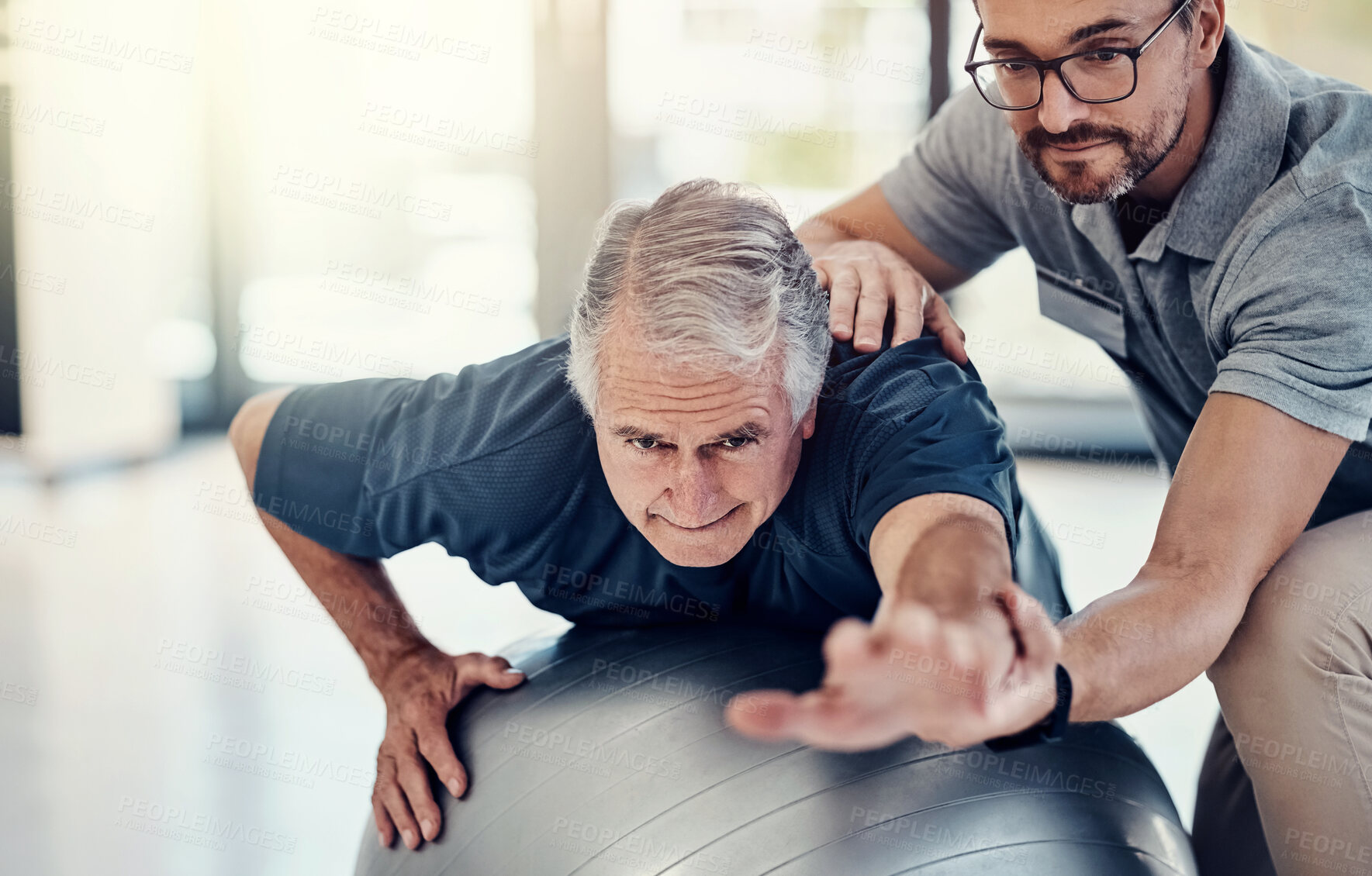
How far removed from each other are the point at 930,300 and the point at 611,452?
A: 607 millimetres

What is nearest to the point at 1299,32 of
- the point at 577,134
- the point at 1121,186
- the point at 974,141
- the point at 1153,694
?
the point at 577,134

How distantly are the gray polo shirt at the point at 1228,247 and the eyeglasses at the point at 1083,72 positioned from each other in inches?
7.0

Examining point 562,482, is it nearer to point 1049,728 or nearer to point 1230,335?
point 1049,728

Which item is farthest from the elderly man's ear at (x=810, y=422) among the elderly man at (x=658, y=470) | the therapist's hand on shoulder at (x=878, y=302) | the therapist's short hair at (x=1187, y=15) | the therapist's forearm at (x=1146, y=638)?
the therapist's short hair at (x=1187, y=15)

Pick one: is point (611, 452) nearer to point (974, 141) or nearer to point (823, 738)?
point (823, 738)

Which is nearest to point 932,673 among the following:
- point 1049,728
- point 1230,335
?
Answer: point 1049,728

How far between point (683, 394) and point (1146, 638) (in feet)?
1.85

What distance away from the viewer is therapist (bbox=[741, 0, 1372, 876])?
4.33ft

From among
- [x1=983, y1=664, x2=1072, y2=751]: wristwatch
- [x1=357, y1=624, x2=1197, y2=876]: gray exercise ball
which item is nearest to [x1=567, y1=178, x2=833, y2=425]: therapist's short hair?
[x1=357, y1=624, x2=1197, y2=876]: gray exercise ball

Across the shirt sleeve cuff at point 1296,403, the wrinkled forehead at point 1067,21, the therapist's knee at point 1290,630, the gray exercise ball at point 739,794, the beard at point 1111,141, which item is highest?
the wrinkled forehead at point 1067,21

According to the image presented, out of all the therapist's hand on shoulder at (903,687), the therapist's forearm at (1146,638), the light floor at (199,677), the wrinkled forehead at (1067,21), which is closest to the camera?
the therapist's hand on shoulder at (903,687)

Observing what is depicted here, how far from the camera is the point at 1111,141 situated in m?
1.54

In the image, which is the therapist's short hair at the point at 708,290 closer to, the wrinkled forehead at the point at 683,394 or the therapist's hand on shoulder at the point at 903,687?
the wrinkled forehead at the point at 683,394

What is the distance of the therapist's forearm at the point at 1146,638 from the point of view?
1165 mm
